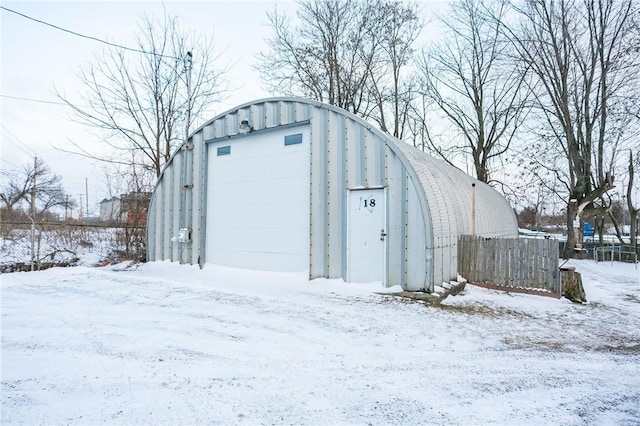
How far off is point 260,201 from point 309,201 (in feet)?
5.24

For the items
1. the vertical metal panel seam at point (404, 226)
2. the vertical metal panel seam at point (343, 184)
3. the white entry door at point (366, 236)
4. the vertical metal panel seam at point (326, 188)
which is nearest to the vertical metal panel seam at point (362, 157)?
the white entry door at point (366, 236)

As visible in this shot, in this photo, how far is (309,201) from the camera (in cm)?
834

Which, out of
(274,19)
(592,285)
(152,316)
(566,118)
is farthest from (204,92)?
(566,118)

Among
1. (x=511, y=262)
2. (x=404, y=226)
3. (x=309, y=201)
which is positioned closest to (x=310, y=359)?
(x=404, y=226)

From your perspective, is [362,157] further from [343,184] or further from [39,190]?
[39,190]

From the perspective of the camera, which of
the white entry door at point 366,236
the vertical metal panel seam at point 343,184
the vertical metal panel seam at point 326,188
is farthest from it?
the vertical metal panel seam at point 326,188

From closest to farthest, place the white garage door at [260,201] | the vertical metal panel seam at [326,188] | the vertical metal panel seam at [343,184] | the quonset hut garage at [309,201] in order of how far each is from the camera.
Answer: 1. the quonset hut garage at [309,201]
2. the vertical metal panel seam at [343,184]
3. the vertical metal panel seam at [326,188]
4. the white garage door at [260,201]

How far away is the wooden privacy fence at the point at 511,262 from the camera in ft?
25.4

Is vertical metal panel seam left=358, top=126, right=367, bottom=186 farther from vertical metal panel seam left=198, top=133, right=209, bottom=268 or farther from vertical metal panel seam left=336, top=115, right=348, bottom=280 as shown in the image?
vertical metal panel seam left=198, top=133, right=209, bottom=268

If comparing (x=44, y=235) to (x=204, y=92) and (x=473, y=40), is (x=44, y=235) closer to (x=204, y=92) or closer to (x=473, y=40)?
(x=204, y=92)

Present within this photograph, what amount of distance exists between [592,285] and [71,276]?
1368 centimetres

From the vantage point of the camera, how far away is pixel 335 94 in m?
21.5

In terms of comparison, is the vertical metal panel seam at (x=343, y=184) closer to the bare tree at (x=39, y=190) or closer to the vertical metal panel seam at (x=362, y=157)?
the vertical metal panel seam at (x=362, y=157)

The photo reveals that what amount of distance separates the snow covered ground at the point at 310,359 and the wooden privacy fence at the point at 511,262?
0.97 m
